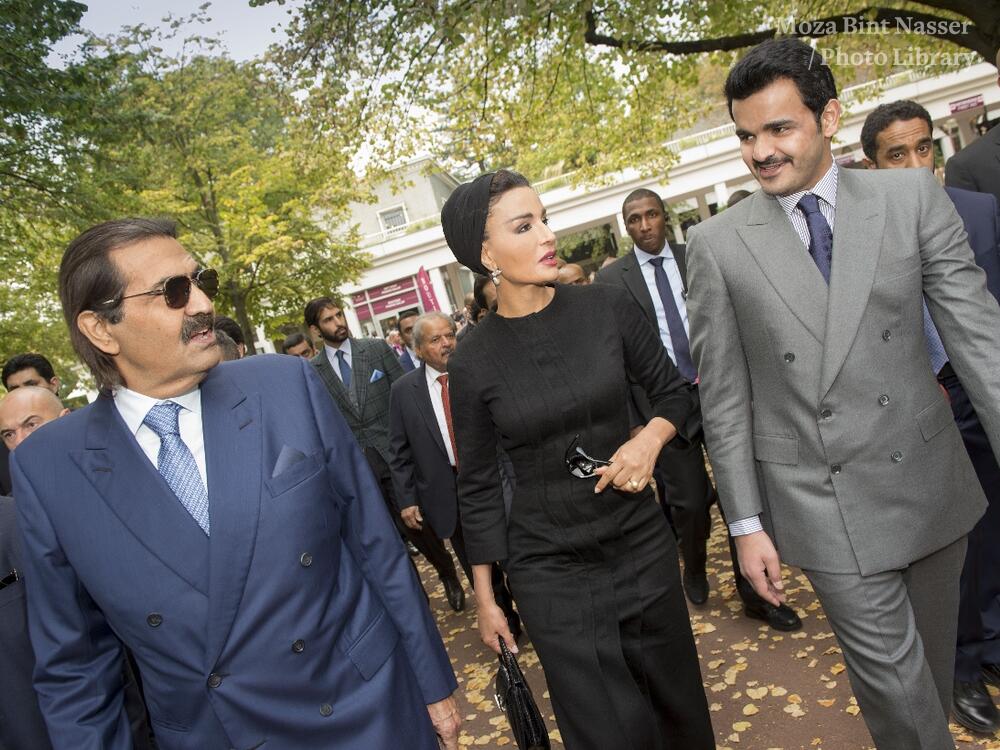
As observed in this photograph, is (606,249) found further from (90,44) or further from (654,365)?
(654,365)

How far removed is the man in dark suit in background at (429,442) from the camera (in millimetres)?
6570

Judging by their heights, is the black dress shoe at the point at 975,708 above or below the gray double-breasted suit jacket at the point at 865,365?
below

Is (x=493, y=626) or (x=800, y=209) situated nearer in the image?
(x=800, y=209)

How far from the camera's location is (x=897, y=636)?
105 inches

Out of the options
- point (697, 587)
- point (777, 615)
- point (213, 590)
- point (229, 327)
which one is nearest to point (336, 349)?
point (229, 327)

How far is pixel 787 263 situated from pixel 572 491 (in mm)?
1085

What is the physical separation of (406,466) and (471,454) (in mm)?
3681

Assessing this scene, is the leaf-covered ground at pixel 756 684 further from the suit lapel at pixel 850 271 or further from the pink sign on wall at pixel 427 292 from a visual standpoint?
the pink sign on wall at pixel 427 292

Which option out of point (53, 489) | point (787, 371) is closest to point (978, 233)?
point (787, 371)

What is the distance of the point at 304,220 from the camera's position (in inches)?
1038

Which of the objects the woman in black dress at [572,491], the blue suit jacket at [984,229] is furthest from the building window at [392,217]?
the woman in black dress at [572,491]

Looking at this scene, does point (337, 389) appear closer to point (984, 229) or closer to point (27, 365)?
point (27, 365)

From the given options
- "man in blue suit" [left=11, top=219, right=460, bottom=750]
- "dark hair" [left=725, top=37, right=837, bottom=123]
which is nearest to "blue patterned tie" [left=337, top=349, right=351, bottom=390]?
"man in blue suit" [left=11, top=219, right=460, bottom=750]

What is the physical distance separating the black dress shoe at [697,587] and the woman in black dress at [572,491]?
2890 mm
